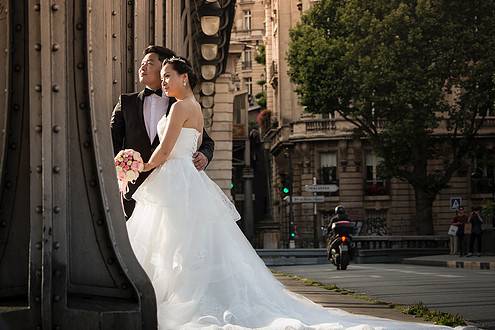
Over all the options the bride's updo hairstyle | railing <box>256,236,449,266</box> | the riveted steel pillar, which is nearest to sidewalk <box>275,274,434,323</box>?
the bride's updo hairstyle

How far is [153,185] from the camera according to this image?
789cm

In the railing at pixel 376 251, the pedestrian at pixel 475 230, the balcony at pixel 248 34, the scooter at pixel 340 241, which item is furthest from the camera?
the balcony at pixel 248 34

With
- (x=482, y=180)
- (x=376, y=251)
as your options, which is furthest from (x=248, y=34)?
(x=376, y=251)

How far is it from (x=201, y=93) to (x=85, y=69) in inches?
933

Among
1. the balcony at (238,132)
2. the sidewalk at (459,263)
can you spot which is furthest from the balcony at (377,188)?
the sidewalk at (459,263)

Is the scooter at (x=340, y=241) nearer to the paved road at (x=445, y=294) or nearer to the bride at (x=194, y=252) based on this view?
the paved road at (x=445, y=294)

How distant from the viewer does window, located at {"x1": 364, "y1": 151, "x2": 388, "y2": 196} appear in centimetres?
6291

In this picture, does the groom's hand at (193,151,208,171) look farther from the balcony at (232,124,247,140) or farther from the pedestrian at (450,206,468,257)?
the balcony at (232,124,247,140)

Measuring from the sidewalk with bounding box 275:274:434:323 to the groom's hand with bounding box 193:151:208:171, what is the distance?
1.87 meters

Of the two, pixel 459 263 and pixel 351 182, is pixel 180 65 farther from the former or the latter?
pixel 351 182

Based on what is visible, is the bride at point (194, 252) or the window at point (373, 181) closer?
the bride at point (194, 252)

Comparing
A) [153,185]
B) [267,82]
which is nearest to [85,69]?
[153,185]

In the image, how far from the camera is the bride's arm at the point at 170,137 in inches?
309

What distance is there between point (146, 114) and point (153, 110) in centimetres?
6
